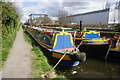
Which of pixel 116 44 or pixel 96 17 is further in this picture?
pixel 96 17

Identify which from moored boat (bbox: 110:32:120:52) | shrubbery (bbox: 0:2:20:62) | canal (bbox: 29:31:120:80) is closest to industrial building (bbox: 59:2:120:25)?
moored boat (bbox: 110:32:120:52)

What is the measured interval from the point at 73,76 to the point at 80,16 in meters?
51.1

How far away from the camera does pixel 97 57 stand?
9.52m

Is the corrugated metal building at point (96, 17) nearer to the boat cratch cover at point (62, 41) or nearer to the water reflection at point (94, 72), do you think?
the water reflection at point (94, 72)

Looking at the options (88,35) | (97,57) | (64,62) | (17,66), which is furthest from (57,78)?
(88,35)

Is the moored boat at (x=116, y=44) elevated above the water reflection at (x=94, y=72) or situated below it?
above

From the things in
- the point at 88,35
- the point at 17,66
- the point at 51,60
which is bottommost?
the point at 51,60

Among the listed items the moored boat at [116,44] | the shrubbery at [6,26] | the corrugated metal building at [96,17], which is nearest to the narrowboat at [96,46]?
the moored boat at [116,44]

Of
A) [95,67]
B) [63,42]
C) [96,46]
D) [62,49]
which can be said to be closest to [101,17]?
[96,46]

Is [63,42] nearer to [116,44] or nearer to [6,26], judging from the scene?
[116,44]

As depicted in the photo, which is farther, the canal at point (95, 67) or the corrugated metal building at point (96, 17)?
the corrugated metal building at point (96, 17)

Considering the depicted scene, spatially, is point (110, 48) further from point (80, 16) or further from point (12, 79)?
point (80, 16)

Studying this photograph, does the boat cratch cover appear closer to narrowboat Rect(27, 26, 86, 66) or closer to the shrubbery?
narrowboat Rect(27, 26, 86, 66)

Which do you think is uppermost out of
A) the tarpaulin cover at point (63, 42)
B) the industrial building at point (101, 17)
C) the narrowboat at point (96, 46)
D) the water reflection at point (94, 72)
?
the industrial building at point (101, 17)
